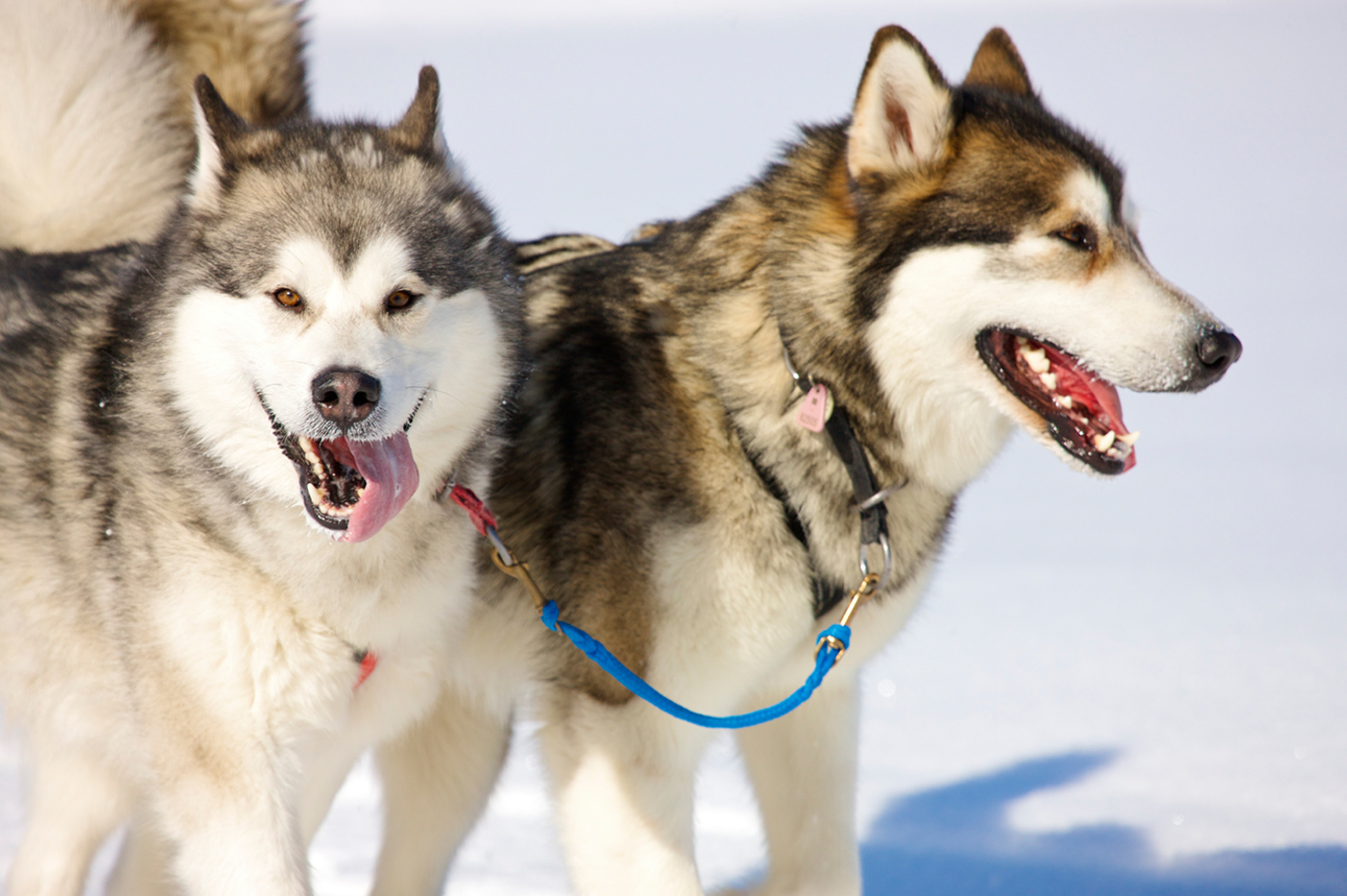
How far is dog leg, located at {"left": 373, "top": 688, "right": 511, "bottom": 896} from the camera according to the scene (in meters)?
2.97

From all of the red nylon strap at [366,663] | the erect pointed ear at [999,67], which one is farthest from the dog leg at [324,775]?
the erect pointed ear at [999,67]

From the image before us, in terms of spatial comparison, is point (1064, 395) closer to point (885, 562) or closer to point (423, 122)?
point (885, 562)

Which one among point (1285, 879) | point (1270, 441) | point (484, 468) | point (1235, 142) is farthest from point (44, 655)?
point (1235, 142)

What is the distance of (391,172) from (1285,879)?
3052 mm

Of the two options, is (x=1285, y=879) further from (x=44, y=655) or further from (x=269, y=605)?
(x=44, y=655)

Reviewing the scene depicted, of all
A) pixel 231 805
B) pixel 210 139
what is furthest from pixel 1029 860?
pixel 210 139

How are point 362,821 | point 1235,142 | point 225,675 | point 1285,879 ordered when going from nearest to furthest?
point 225,675
point 1285,879
point 362,821
point 1235,142

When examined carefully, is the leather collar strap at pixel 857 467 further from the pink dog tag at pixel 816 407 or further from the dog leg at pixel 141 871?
the dog leg at pixel 141 871

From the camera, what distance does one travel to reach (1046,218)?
2.29 metres

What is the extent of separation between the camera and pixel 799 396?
2.49m

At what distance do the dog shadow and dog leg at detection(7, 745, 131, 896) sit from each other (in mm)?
2065

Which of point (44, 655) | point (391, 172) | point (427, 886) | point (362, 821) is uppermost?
point (391, 172)

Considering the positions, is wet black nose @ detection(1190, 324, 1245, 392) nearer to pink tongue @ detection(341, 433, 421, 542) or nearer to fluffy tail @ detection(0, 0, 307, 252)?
pink tongue @ detection(341, 433, 421, 542)

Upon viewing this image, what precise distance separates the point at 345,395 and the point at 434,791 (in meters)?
1.52
